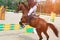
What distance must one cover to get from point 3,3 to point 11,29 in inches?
59.6

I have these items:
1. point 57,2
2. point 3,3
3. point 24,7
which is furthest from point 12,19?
point 24,7

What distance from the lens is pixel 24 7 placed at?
480 cm

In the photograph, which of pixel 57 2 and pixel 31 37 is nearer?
pixel 31 37

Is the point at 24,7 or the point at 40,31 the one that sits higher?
the point at 24,7

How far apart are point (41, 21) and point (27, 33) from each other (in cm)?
145

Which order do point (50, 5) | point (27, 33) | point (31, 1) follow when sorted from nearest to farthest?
point (31, 1) → point (27, 33) → point (50, 5)

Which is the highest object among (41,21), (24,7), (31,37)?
(24,7)

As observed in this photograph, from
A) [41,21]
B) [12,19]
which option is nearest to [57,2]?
[12,19]

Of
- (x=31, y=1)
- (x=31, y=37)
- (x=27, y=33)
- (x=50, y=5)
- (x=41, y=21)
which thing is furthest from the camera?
(x=50, y=5)

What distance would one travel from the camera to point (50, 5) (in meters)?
8.40

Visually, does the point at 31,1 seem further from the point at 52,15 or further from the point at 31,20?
the point at 52,15

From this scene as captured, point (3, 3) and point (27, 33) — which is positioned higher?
point (3, 3)

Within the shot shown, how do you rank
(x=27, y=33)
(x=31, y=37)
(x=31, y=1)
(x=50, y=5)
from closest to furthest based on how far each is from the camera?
(x=31, y=1) → (x=31, y=37) → (x=27, y=33) → (x=50, y=5)

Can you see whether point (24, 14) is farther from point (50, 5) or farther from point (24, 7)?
point (50, 5)
